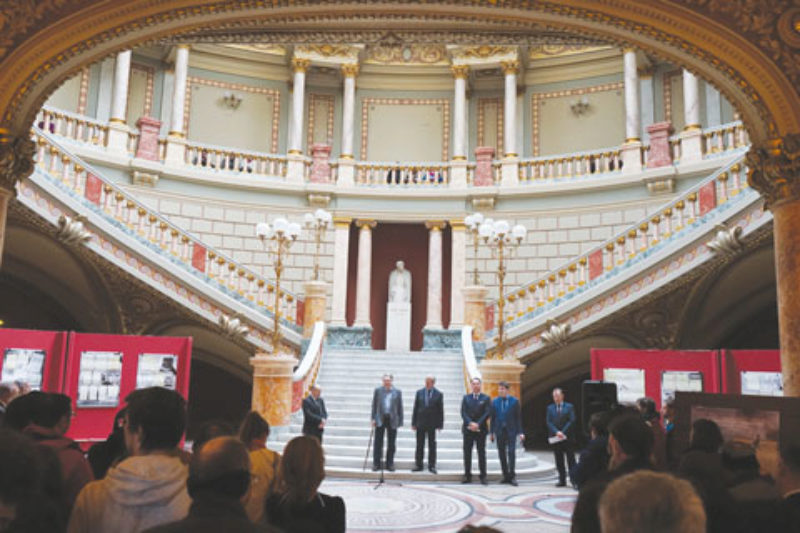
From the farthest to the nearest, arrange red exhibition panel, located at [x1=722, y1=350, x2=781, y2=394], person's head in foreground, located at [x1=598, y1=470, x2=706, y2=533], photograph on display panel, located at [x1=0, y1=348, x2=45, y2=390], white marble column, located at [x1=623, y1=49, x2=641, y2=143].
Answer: white marble column, located at [x1=623, y1=49, x2=641, y2=143], red exhibition panel, located at [x1=722, y1=350, x2=781, y2=394], photograph on display panel, located at [x1=0, y1=348, x2=45, y2=390], person's head in foreground, located at [x1=598, y1=470, x2=706, y2=533]

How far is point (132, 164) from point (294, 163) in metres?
3.62

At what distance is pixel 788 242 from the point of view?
5.80m

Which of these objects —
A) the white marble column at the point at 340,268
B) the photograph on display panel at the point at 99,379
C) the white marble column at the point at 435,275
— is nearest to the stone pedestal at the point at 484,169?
the white marble column at the point at 435,275

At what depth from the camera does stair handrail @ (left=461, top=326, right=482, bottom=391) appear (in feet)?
35.0

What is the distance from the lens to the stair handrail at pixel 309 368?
10562 mm

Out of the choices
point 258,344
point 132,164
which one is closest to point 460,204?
point 258,344

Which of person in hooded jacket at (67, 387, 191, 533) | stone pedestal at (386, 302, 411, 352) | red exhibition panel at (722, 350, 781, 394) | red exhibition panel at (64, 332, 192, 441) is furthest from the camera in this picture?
stone pedestal at (386, 302, 411, 352)

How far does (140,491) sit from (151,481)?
0.04m

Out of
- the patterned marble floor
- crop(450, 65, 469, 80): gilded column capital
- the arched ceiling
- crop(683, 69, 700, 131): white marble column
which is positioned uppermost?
crop(450, 65, 469, 80): gilded column capital

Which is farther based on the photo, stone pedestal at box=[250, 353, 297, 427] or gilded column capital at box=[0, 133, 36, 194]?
stone pedestal at box=[250, 353, 297, 427]

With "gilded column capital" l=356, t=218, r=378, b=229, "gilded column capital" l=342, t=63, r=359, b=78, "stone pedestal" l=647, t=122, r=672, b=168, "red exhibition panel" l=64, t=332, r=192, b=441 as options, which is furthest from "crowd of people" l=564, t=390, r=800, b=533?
"gilded column capital" l=342, t=63, r=359, b=78

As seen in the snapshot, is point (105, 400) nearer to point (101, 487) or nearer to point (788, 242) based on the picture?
point (101, 487)

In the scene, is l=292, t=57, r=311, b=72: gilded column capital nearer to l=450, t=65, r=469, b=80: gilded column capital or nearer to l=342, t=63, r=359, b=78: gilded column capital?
l=342, t=63, r=359, b=78: gilded column capital

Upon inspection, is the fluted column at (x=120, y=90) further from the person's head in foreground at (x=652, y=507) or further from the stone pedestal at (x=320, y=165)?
the person's head in foreground at (x=652, y=507)
